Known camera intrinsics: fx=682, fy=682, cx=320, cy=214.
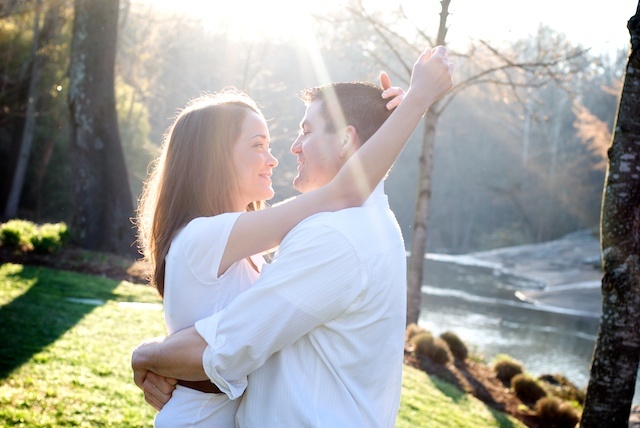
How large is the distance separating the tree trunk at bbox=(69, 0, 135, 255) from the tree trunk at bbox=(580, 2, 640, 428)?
9.61 metres

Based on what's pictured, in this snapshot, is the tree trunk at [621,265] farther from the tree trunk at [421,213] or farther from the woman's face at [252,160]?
the tree trunk at [421,213]

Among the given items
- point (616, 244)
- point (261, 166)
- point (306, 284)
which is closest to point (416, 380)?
point (616, 244)

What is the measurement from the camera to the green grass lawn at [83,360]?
16.3 feet

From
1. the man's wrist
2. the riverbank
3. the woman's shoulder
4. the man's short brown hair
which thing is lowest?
the riverbank

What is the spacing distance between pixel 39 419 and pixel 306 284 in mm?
3555

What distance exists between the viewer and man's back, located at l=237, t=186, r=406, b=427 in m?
1.82

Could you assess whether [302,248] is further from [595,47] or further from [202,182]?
[595,47]

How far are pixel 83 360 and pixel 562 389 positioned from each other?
29.1 ft

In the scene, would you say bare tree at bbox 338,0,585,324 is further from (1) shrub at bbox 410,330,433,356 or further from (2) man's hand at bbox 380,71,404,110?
(2) man's hand at bbox 380,71,404,110

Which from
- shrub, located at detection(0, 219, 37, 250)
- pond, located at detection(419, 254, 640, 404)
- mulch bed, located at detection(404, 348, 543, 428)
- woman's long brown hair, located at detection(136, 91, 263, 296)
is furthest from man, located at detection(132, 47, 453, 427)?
pond, located at detection(419, 254, 640, 404)

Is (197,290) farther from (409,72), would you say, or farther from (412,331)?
(409,72)

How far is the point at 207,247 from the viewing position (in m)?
2.11

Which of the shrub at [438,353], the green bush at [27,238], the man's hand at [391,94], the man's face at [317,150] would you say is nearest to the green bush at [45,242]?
the green bush at [27,238]

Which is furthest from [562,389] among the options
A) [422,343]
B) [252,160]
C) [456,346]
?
[252,160]
